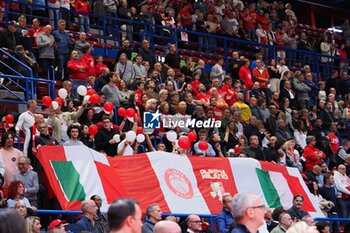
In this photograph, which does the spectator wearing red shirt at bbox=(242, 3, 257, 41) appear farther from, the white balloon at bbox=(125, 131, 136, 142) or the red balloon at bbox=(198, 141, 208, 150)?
the white balloon at bbox=(125, 131, 136, 142)

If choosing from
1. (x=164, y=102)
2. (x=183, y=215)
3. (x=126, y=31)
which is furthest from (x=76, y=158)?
(x=126, y=31)

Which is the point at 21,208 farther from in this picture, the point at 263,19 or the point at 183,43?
the point at 263,19

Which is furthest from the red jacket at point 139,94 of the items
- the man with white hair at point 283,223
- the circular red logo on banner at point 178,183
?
the man with white hair at point 283,223

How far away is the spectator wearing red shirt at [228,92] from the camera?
19031mm

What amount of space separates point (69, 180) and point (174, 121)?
3.78m

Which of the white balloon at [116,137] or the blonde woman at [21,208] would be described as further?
the white balloon at [116,137]

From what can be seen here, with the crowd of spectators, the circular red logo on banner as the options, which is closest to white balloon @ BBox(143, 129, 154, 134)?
the crowd of spectators

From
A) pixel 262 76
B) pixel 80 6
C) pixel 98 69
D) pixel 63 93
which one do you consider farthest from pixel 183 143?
pixel 262 76

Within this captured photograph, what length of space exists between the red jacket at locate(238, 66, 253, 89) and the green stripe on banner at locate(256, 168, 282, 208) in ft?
19.7

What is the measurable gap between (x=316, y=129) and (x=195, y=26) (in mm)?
5386

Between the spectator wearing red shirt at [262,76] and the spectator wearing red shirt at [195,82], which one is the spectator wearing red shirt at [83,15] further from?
the spectator wearing red shirt at [262,76]

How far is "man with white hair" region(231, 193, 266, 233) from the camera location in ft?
18.9

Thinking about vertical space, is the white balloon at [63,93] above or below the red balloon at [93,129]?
above

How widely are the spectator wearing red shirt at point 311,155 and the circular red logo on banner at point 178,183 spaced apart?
532 cm
